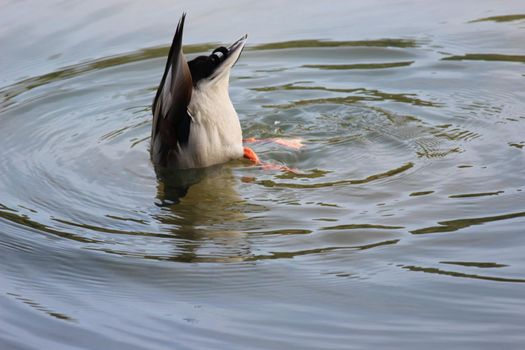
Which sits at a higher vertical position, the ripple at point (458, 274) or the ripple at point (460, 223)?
the ripple at point (460, 223)

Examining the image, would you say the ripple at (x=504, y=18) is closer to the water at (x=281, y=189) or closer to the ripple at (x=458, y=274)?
the water at (x=281, y=189)

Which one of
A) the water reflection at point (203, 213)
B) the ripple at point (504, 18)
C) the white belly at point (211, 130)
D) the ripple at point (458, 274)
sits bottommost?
the ripple at point (458, 274)

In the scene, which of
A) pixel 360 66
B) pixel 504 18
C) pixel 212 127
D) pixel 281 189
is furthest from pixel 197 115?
pixel 504 18

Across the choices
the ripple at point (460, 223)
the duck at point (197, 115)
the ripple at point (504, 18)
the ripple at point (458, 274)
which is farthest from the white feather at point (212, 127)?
the ripple at point (504, 18)

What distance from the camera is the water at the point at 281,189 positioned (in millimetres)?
4223

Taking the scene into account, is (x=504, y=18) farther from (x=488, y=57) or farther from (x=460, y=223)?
(x=460, y=223)

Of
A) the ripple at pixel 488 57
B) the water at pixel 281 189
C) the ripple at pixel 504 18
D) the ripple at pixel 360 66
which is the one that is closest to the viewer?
the water at pixel 281 189

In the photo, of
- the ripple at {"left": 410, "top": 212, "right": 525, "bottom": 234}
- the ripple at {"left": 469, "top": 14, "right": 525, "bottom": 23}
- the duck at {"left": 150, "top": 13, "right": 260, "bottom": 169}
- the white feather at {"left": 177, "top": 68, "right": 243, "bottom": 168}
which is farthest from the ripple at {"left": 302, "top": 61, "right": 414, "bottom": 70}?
the ripple at {"left": 410, "top": 212, "right": 525, "bottom": 234}

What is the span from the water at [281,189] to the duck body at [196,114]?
0.15 meters

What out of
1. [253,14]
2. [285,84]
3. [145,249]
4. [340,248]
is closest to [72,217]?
[145,249]

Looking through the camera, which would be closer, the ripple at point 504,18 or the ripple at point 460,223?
the ripple at point 460,223

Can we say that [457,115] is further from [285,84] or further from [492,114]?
[285,84]

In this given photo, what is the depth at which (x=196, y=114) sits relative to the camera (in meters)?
6.17

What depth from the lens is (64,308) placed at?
14.6 ft
